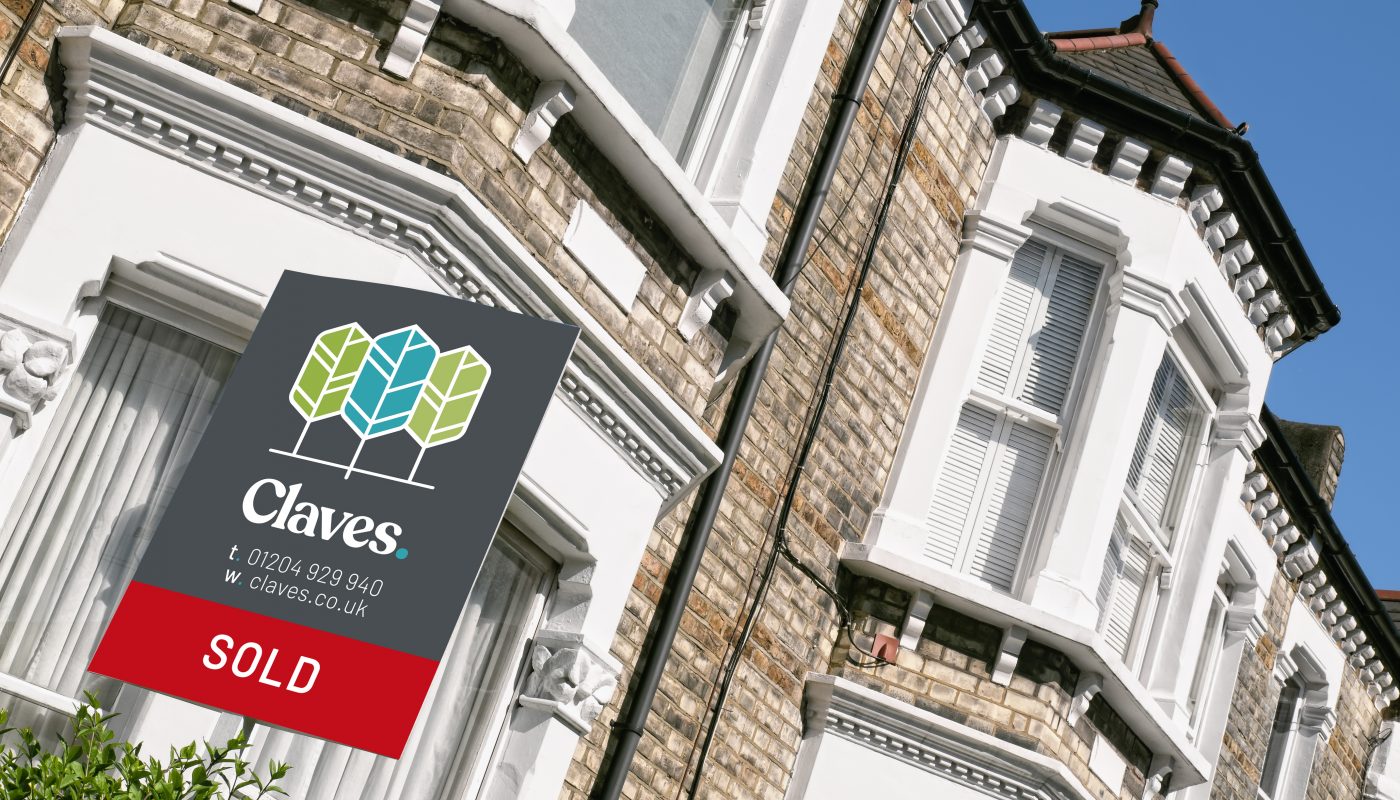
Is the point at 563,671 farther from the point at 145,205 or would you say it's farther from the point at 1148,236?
the point at 1148,236

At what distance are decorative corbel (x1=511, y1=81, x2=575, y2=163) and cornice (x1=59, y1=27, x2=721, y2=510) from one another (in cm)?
43

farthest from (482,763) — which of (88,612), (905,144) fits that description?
(905,144)

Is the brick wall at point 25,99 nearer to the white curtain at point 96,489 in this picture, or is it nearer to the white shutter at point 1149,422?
the white curtain at point 96,489

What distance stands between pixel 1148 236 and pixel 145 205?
20.2 ft

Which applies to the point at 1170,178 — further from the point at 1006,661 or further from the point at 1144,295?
the point at 1006,661

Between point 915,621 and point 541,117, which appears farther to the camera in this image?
point 915,621

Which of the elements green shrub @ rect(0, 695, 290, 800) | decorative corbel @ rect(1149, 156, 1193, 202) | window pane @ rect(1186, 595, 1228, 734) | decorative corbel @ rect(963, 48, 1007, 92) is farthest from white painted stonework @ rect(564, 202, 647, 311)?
window pane @ rect(1186, 595, 1228, 734)

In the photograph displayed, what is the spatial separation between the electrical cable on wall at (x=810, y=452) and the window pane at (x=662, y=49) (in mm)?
1074

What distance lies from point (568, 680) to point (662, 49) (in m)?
2.86

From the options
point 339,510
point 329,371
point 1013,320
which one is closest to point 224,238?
point 329,371

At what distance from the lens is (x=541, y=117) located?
615 centimetres

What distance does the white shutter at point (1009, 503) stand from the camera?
30.3 feet

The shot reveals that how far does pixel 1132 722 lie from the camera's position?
9594 millimetres

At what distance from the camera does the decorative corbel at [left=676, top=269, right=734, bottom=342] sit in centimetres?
699
